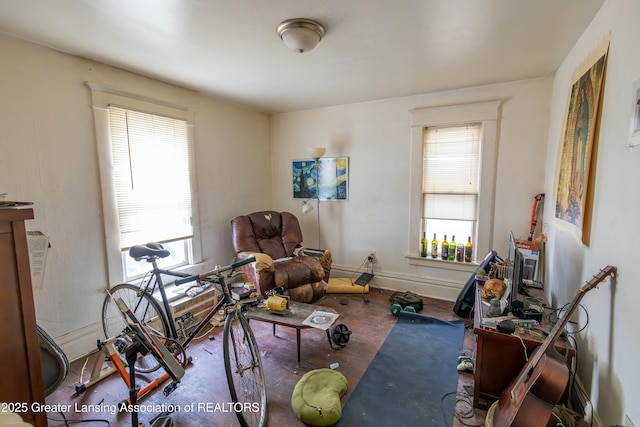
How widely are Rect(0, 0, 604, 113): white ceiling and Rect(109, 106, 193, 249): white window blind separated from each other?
514 mm

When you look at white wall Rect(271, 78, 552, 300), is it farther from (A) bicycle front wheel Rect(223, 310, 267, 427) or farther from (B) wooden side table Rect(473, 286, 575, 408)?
(A) bicycle front wheel Rect(223, 310, 267, 427)

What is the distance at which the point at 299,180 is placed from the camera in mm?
4379

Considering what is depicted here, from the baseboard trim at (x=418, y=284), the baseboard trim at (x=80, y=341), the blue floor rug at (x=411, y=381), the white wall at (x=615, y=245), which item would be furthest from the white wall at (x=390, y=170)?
the baseboard trim at (x=80, y=341)

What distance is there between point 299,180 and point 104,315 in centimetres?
286

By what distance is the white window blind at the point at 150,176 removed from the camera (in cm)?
263

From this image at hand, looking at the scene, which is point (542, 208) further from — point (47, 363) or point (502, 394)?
point (47, 363)

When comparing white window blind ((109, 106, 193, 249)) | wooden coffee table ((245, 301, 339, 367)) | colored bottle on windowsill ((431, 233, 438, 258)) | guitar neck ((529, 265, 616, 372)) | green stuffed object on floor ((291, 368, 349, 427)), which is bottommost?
green stuffed object on floor ((291, 368, 349, 427))

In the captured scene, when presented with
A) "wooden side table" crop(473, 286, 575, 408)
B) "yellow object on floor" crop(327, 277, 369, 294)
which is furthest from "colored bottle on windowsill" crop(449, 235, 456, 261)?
"wooden side table" crop(473, 286, 575, 408)

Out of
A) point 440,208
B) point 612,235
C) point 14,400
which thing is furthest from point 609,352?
point 14,400

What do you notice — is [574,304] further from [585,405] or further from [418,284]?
[418,284]

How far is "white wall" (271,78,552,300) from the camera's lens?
3.03 m

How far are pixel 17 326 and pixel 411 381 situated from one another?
2269 millimetres

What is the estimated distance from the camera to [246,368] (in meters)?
1.79

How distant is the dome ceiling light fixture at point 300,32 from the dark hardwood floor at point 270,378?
2445 millimetres
